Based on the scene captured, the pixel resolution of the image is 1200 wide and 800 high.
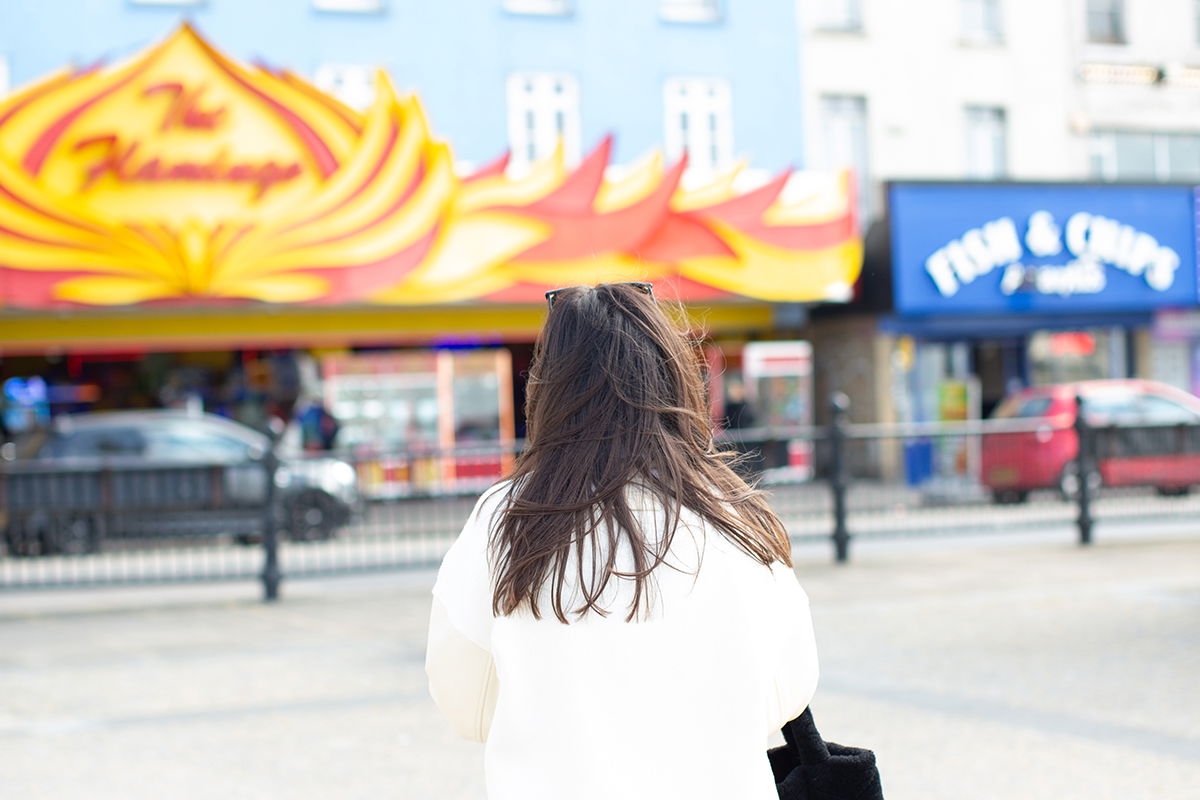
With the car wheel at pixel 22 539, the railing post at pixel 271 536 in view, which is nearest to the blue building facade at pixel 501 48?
the car wheel at pixel 22 539

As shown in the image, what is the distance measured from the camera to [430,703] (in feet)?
22.4

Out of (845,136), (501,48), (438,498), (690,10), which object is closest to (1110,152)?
(845,136)

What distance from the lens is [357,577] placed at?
493 inches

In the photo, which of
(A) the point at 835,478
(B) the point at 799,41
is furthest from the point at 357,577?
(B) the point at 799,41

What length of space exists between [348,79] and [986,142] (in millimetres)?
11417

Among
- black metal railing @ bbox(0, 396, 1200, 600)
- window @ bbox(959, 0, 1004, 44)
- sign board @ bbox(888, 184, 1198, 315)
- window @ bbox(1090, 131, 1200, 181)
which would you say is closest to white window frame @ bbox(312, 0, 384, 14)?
sign board @ bbox(888, 184, 1198, 315)

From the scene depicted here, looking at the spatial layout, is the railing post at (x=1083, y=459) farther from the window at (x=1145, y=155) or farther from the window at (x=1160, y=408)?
the window at (x=1145, y=155)

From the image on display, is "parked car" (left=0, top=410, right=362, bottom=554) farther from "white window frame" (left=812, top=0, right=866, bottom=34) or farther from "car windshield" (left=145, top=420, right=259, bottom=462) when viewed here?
"white window frame" (left=812, top=0, right=866, bottom=34)

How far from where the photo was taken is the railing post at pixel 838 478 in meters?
11.7

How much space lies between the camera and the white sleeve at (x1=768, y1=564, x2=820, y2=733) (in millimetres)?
2146

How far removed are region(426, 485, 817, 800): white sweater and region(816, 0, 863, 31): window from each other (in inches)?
946

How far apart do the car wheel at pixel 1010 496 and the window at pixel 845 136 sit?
1287 centimetres

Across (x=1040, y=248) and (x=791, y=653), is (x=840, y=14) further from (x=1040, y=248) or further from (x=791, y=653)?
(x=791, y=653)

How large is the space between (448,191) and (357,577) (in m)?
8.86
